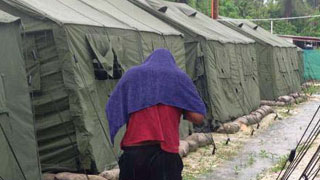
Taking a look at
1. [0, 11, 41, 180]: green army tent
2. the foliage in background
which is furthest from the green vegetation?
the foliage in background

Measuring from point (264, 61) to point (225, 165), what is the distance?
385 inches

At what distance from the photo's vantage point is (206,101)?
11812 mm

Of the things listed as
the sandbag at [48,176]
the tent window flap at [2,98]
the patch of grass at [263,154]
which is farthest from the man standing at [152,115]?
the patch of grass at [263,154]

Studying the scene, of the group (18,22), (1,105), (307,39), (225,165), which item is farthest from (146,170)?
(307,39)

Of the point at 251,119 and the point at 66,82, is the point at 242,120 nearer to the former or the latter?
the point at 251,119

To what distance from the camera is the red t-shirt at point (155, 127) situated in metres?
3.74

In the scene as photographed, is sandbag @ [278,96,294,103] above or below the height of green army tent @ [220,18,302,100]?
below

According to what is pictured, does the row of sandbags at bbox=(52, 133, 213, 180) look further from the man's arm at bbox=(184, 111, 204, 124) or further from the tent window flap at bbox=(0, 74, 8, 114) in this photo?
the man's arm at bbox=(184, 111, 204, 124)

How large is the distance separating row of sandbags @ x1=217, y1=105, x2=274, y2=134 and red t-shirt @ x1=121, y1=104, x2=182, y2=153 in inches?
315

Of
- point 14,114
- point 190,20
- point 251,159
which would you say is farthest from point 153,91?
point 190,20

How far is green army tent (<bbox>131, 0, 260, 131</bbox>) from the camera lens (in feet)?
38.3

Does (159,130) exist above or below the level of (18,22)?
below

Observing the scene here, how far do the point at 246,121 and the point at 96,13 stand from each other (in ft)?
18.6

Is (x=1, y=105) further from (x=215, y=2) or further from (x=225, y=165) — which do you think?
(x=215, y=2)
